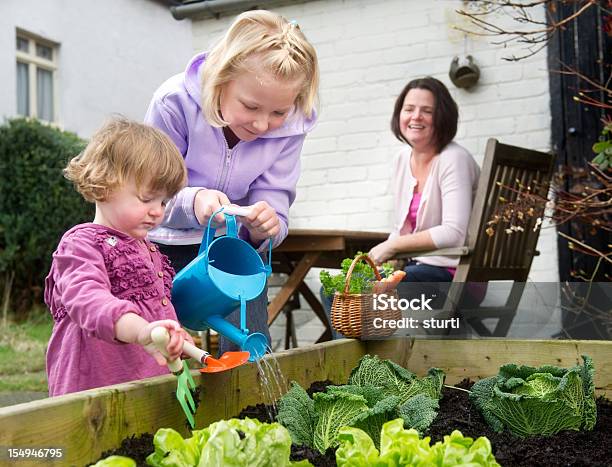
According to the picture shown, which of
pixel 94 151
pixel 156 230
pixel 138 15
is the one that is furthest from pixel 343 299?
pixel 138 15

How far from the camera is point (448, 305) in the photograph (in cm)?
304

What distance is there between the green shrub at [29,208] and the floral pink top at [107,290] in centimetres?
674

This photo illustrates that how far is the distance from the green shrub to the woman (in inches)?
197

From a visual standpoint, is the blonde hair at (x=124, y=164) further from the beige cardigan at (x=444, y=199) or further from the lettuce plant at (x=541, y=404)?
the beige cardigan at (x=444, y=199)

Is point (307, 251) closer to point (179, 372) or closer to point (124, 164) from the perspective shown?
point (124, 164)

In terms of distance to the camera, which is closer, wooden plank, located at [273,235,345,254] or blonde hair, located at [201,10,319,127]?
blonde hair, located at [201,10,319,127]

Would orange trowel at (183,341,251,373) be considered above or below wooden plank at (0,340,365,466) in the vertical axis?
above

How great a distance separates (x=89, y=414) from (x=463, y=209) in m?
2.59

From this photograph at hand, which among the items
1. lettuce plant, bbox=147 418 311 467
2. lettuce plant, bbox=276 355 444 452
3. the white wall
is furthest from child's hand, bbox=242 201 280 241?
the white wall

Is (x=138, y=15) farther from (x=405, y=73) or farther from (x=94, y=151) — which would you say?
(x=94, y=151)

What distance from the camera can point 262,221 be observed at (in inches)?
69.9

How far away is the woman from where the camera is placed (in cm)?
347

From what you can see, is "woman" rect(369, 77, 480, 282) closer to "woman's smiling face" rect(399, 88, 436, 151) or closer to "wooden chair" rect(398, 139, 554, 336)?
"woman's smiling face" rect(399, 88, 436, 151)

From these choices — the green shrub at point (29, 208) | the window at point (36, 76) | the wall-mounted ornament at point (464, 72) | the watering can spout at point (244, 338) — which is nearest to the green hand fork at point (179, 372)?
the watering can spout at point (244, 338)
